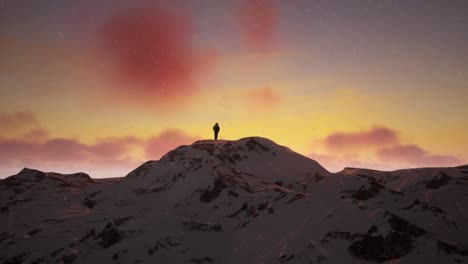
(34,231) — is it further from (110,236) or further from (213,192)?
(213,192)

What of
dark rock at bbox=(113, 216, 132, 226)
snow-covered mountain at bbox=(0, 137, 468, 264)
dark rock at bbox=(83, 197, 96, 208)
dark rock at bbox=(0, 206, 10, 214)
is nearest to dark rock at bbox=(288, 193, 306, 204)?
snow-covered mountain at bbox=(0, 137, 468, 264)

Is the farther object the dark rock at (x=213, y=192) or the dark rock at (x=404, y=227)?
the dark rock at (x=213, y=192)

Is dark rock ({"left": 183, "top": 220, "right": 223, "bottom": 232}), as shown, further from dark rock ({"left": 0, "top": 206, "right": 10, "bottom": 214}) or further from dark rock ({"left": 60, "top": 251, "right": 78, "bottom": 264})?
dark rock ({"left": 0, "top": 206, "right": 10, "bottom": 214})

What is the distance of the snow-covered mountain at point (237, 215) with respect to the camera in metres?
82.2

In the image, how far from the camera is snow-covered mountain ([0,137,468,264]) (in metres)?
82.2

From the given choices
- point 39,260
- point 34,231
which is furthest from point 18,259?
point 34,231

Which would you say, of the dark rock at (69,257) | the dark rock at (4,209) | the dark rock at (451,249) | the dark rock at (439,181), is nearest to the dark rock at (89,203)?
the dark rock at (4,209)

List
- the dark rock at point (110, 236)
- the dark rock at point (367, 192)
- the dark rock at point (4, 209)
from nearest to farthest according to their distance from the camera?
the dark rock at point (367, 192) < the dark rock at point (110, 236) < the dark rock at point (4, 209)

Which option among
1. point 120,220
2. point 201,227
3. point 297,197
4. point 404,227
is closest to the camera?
point 404,227

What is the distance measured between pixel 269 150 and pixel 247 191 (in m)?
32.8

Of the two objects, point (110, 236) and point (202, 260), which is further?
point (110, 236)

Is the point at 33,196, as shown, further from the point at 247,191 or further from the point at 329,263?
the point at 329,263

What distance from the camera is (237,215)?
106 metres

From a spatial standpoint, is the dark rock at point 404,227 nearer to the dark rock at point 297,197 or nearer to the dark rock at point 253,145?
the dark rock at point 297,197
